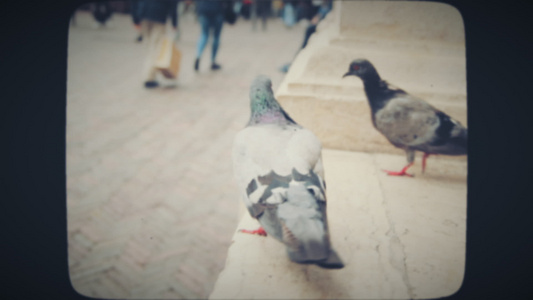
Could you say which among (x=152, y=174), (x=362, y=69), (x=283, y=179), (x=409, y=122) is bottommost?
(x=152, y=174)

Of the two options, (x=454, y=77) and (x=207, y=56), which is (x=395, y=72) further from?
(x=207, y=56)

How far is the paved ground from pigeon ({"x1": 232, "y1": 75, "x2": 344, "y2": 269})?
0.38 m

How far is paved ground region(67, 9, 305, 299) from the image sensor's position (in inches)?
94.0

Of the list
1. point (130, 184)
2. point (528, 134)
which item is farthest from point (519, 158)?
point (130, 184)

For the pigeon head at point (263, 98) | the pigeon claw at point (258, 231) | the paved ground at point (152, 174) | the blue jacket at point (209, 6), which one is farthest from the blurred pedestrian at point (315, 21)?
the pigeon claw at point (258, 231)

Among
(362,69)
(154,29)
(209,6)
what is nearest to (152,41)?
(154,29)

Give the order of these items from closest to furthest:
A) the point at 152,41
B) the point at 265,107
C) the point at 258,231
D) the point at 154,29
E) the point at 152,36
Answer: the point at 265,107, the point at 258,231, the point at 154,29, the point at 152,36, the point at 152,41

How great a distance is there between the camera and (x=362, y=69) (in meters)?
1.45

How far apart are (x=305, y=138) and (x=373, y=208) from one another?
0.50m

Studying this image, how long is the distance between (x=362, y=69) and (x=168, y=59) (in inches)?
108

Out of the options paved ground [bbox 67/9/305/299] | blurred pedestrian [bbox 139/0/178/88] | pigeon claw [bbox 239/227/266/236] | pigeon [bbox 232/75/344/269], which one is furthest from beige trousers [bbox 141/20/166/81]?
pigeon claw [bbox 239/227/266/236]

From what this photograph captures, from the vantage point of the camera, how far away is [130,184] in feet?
11.0

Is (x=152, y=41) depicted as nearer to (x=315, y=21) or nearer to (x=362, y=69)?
(x=315, y=21)

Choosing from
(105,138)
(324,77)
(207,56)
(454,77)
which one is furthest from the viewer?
(207,56)
